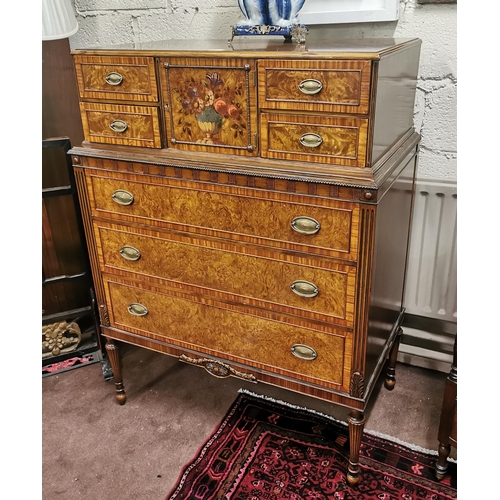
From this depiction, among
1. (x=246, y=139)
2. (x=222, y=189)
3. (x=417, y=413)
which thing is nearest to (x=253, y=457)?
(x=417, y=413)

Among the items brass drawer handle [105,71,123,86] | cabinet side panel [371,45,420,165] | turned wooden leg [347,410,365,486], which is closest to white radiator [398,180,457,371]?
cabinet side panel [371,45,420,165]

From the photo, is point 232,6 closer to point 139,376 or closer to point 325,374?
point 325,374

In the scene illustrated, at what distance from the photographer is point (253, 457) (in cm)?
189

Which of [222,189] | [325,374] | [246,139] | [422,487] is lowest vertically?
[422,487]

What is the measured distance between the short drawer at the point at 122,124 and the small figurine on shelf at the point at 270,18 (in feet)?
1.28

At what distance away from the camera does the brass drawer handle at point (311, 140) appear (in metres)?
1.41

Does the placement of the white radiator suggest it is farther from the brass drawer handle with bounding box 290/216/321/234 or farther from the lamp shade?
the lamp shade

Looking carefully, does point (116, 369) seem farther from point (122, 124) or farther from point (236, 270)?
point (122, 124)

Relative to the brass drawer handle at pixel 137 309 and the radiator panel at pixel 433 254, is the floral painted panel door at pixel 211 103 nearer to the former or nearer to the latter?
the brass drawer handle at pixel 137 309

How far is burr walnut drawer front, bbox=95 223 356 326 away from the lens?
1.53 metres

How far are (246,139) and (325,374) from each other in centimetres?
78

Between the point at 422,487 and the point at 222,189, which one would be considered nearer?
the point at 222,189

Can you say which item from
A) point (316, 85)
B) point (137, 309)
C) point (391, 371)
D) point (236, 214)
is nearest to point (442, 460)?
point (391, 371)

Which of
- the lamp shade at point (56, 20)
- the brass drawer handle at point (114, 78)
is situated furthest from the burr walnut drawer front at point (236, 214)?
the lamp shade at point (56, 20)
